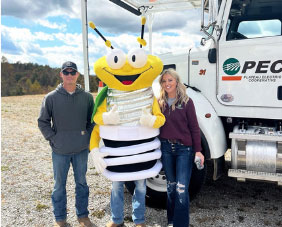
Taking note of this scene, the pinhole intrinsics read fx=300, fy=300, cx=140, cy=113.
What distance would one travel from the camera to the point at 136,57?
2.77 metres

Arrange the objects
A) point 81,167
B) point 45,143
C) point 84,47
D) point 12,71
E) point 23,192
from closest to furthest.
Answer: point 81,167 < point 84,47 < point 23,192 < point 45,143 < point 12,71

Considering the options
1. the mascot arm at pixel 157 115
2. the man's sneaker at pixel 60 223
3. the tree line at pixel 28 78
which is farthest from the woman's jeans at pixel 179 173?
the tree line at pixel 28 78

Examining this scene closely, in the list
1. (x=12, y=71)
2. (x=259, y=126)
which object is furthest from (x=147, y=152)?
(x=12, y=71)

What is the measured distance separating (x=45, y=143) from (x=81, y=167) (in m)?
5.02

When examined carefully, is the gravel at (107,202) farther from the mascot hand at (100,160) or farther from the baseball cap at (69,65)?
the baseball cap at (69,65)

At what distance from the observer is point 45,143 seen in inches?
311

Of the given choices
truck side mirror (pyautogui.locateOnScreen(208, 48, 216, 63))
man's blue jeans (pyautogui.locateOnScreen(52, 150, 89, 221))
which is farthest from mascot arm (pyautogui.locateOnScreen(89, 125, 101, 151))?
truck side mirror (pyautogui.locateOnScreen(208, 48, 216, 63))

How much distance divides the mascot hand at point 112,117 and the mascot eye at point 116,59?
1.26 ft

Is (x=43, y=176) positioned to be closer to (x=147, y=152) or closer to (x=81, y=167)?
(x=81, y=167)

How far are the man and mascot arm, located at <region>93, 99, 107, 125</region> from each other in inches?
10.3

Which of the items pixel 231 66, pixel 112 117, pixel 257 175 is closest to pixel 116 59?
pixel 112 117

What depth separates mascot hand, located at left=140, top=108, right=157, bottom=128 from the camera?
276 centimetres

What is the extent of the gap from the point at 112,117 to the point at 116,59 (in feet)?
1.76

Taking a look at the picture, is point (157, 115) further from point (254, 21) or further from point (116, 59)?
point (254, 21)
